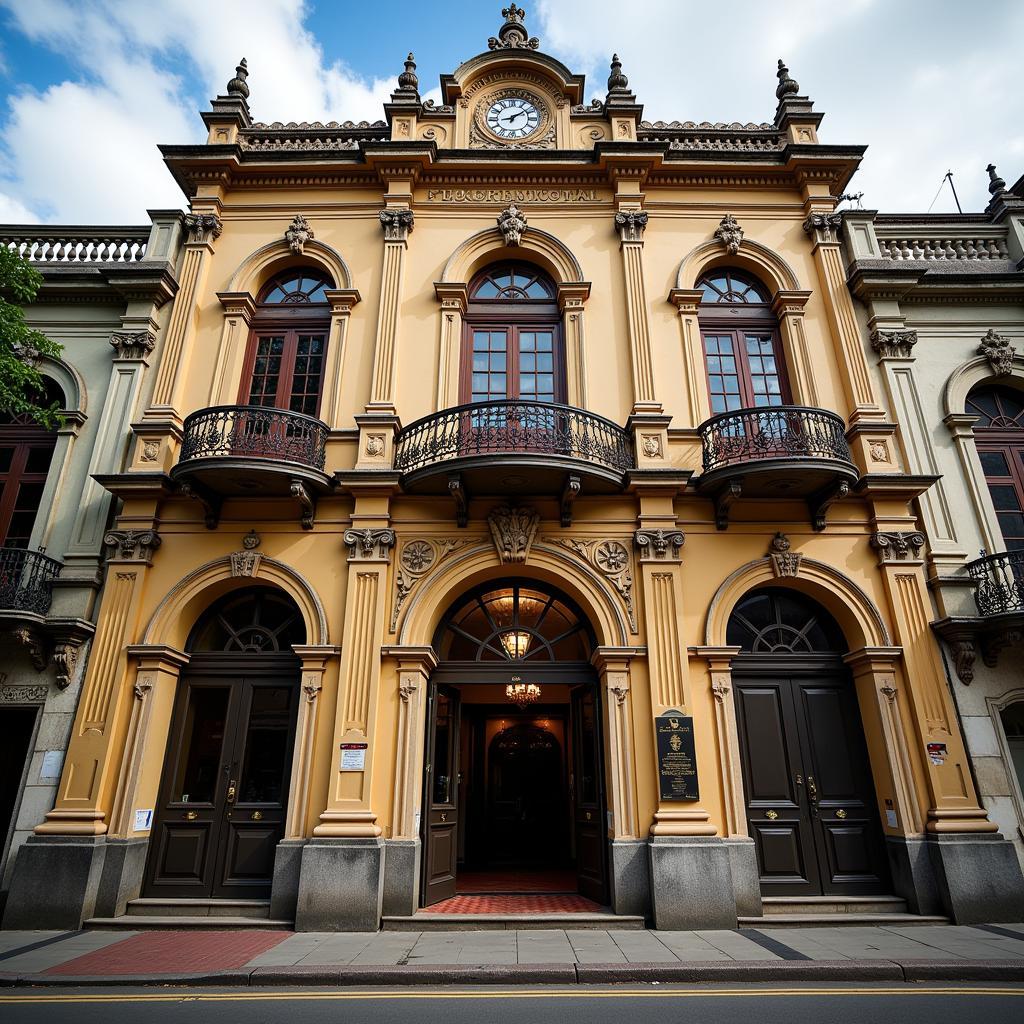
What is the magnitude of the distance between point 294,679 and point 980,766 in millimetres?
10385

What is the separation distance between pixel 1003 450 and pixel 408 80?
1402 centimetres

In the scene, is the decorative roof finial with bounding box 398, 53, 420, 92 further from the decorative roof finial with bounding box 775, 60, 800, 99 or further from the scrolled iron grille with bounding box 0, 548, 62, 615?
the scrolled iron grille with bounding box 0, 548, 62, 615

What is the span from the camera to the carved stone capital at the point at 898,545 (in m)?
10.5

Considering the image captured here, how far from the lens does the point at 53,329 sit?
40.6 ft

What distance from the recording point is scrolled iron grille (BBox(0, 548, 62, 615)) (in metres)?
10.1

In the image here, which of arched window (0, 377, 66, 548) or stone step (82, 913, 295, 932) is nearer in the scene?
stone step (82, 913, 295, 932)

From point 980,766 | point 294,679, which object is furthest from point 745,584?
point 294,679

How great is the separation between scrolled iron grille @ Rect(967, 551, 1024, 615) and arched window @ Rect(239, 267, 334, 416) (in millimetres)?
11464

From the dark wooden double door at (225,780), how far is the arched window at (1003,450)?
12263mm

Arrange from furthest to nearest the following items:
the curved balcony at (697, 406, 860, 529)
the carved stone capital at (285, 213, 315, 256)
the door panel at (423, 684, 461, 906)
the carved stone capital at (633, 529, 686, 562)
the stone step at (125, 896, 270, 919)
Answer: the carved stone capital at (285, 213, 315, 256), the carved stone capital at (633, 529, 686, 562), the curved balcony at (697, 406, 860, 529), the door panel at (423, 684, 461, 906), the stone step at (125, 896, 270, 919)

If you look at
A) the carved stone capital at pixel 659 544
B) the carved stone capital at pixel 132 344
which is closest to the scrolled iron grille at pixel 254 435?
the carved stone capital at pixel 132 344

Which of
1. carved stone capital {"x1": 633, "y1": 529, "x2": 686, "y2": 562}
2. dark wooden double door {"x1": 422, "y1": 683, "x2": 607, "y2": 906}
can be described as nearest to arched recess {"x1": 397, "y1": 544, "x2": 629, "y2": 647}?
carved stone capital {"x1": 633, "y1": 529, "x2": 686, "y2": 562}

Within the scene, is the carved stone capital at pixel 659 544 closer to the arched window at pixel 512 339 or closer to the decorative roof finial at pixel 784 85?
the arched window at pixel 512 339

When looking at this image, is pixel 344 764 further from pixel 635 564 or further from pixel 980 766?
pixel 980 766
